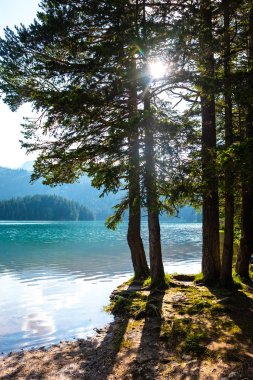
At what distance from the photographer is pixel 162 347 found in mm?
7645

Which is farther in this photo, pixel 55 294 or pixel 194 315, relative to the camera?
pixel 55 294

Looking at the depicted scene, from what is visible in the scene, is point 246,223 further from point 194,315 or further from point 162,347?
point 162,347

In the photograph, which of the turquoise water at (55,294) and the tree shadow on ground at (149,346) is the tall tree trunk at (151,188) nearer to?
the tree shadow on ground at (149,346)

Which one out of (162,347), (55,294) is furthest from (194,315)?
(55,294)

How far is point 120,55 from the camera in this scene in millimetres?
11266

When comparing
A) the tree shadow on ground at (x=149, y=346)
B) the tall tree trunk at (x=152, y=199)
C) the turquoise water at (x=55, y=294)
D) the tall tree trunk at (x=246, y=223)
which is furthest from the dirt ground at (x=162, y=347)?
the tall tree trunk at (x=246, y=223)

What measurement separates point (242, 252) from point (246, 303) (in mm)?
4826

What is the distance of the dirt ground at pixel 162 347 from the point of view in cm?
643

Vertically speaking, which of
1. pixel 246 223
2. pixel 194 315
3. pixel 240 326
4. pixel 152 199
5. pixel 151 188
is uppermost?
pixel 151 188

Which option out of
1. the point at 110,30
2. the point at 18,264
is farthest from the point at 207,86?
the point at 18,264

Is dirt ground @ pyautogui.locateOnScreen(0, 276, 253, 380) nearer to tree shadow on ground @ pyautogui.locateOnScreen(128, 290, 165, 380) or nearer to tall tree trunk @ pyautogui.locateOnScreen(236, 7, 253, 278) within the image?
tree shadow on ground @ pyautogui.locateOnScreen(128, 290, 165, 380)

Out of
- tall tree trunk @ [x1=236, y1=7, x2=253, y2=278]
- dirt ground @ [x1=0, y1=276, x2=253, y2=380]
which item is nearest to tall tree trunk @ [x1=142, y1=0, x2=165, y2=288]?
dirt ground @ [x1=0, y1=276, x2=253, y2=380]

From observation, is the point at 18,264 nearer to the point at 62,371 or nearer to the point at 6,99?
the point at 6,99

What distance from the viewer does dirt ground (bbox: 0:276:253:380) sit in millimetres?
6426
